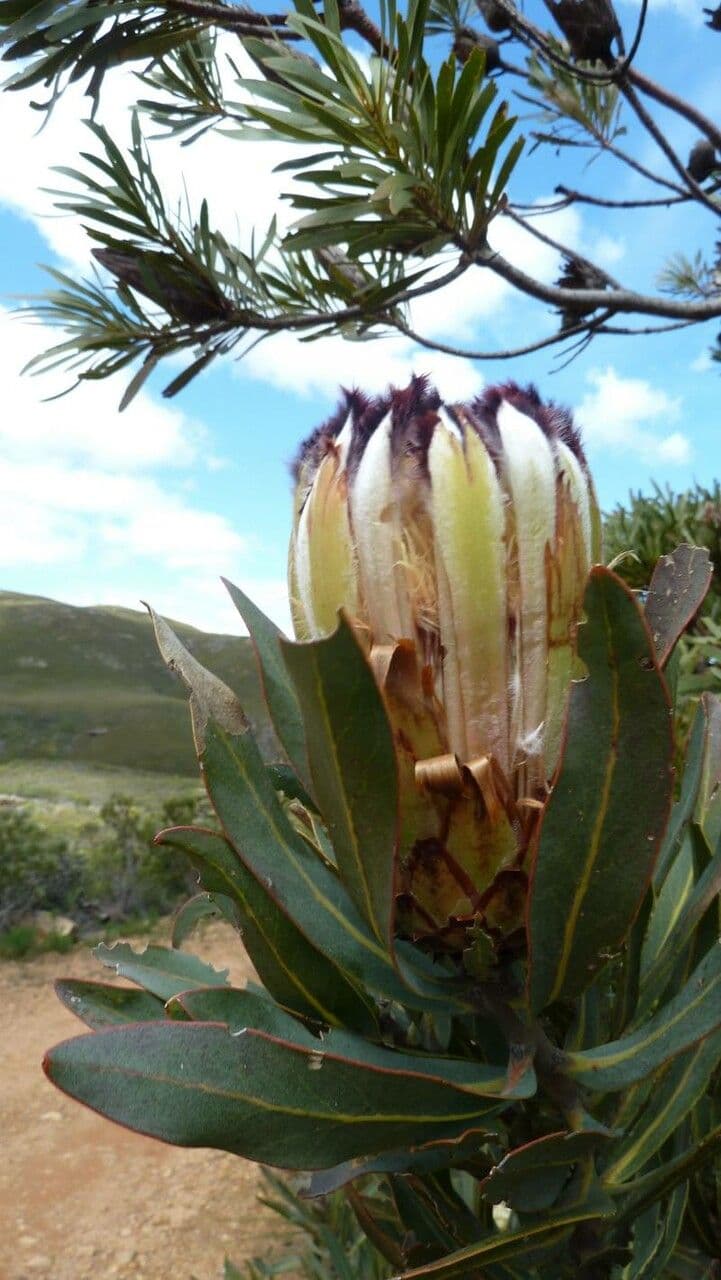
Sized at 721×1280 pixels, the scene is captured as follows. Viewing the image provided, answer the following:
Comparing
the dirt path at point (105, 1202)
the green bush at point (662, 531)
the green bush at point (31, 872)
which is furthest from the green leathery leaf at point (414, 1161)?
the green bush at point (31, 872)

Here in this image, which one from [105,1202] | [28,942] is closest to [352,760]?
[105,1202]

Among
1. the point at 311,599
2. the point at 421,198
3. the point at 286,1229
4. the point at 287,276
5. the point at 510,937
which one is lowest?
the point at 286,1229

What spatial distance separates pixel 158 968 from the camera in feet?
2.45

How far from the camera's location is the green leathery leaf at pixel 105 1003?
664 millimetres

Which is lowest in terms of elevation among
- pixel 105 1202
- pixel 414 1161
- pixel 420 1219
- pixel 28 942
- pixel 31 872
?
pixel 105 1202

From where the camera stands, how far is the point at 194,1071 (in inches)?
20.7

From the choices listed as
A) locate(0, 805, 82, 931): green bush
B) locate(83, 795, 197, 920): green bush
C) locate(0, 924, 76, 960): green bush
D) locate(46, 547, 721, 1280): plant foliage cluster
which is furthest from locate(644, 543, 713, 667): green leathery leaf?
locate(0, 805, 82, 931): green bush

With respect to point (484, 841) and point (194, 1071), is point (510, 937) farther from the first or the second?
point (194, 1071)

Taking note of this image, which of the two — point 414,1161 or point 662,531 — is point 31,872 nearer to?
point 662,531

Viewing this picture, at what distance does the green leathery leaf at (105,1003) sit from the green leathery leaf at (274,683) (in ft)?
0.68

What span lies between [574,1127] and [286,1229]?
179 inches

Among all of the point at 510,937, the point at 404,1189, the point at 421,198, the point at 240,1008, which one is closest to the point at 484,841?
the point at 510,937

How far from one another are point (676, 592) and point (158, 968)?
0.50m

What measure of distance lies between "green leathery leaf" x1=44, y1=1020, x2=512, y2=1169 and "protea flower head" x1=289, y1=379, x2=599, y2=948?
10 cm
